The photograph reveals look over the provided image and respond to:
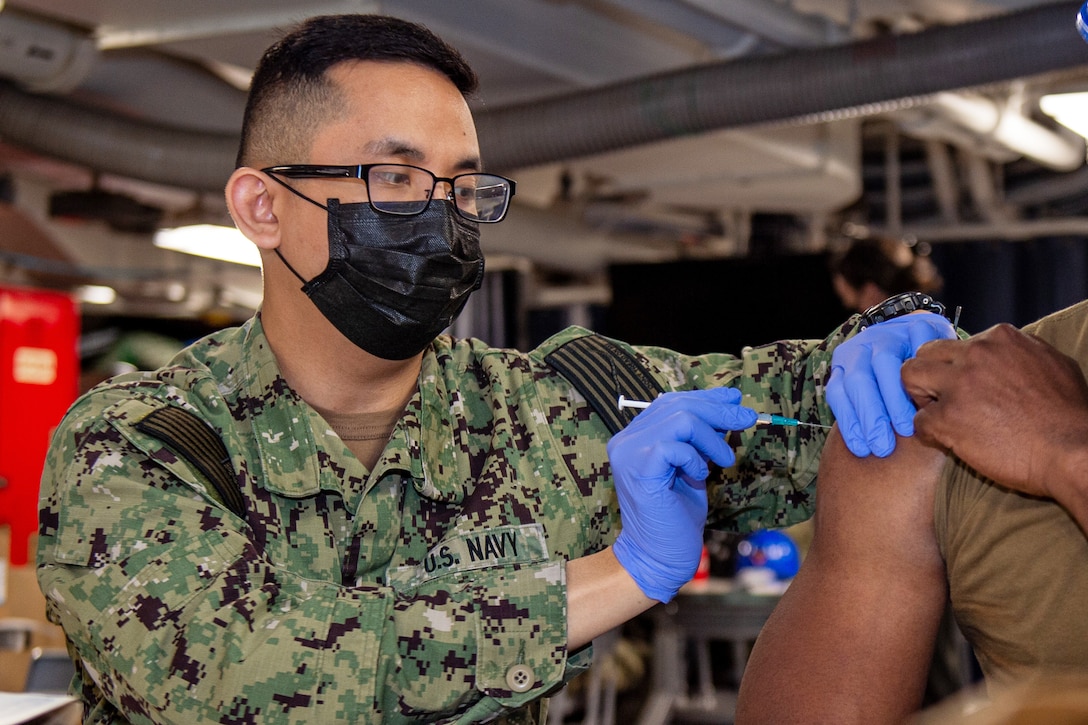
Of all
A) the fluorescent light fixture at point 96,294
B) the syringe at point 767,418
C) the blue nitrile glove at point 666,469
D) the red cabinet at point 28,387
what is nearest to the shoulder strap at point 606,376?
the syringe at point 767,418

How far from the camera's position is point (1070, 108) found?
4.27 metres

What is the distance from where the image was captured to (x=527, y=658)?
1330mm

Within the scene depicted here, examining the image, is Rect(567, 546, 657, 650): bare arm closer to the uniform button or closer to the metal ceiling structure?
the uniform button

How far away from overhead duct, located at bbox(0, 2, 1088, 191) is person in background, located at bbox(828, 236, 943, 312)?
0.60m

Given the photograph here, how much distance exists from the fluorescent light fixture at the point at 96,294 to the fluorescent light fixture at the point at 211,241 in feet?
→ 4.68

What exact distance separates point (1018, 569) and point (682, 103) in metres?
3.11

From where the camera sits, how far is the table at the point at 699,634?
195 inches

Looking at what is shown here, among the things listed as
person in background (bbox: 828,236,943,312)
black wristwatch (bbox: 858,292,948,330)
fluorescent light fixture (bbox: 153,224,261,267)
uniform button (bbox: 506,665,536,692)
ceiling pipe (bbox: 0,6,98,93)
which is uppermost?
ceiling pipe (bbox: 0,6,98,93)

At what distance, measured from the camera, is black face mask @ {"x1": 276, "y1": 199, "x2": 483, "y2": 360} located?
161 cm

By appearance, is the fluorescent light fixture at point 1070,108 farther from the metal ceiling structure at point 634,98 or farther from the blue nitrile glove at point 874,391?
the blue nitrile glove at point 874,391

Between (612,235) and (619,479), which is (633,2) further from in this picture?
(612,235)

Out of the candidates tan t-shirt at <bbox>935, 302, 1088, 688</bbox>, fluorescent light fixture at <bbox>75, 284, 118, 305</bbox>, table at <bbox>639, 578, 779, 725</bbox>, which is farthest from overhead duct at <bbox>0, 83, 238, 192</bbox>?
fluorescent light fixture at <bbox>75, 284, 118, 305</bbox>

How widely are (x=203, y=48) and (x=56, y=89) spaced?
0.67m

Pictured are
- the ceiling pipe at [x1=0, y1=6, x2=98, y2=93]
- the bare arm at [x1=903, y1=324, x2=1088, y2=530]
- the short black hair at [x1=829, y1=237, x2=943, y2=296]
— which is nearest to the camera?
the bare arm at [x1=903, y1=324, x2=1088, y2=530]
